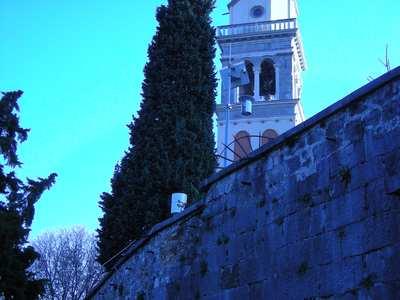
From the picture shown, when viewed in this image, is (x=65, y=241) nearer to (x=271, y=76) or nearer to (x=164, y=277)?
(x=271, y=76)

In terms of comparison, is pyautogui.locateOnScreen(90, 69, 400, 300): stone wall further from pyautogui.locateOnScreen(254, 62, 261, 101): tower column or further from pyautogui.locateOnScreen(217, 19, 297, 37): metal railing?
pyautogui.locateOnScreen(217, 19, 297, 37): metal railing

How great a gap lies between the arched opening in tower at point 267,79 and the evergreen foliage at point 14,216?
28.2 m

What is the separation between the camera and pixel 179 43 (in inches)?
806

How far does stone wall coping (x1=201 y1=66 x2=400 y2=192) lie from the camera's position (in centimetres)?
692

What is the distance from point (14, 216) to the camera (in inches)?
611

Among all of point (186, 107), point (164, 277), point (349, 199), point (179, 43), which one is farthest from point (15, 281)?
point (349, 199)

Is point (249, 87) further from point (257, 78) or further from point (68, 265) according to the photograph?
point (68, 265)

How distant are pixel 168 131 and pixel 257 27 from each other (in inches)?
1068

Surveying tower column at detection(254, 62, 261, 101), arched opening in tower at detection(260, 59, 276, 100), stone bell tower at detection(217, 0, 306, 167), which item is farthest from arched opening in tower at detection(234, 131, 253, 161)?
arched opening in tower at detection(260, 59, 276, 100)

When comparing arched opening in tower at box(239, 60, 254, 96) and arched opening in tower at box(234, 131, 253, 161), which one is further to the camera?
arched opening in tower at box(239, 60, 254, 96)

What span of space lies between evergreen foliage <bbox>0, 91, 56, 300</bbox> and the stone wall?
566cm

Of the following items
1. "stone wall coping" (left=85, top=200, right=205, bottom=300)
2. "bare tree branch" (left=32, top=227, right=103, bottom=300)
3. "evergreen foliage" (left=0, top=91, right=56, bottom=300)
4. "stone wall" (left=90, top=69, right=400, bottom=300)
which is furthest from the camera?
"bare tree branch" (left=32, top=227, right=103, bottom=300)

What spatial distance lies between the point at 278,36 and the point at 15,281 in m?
31.6

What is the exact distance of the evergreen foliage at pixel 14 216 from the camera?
1494 cm
